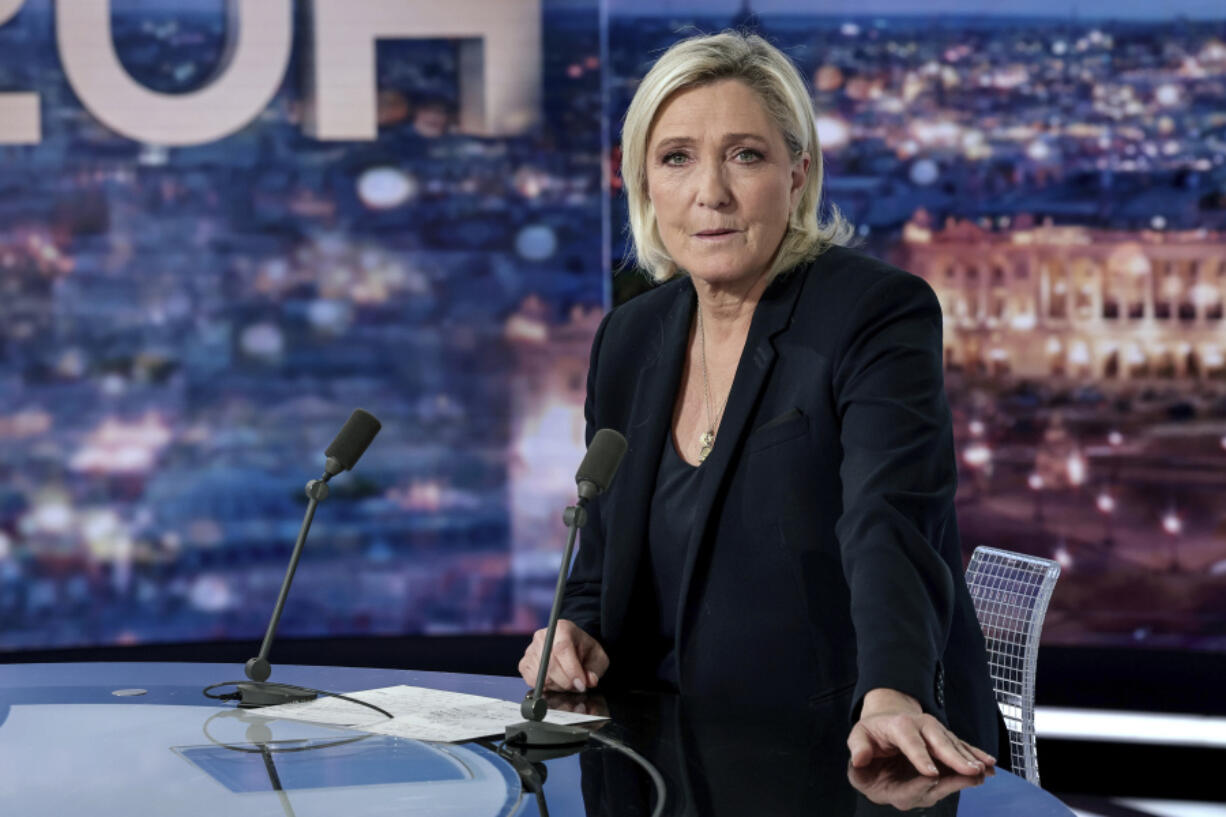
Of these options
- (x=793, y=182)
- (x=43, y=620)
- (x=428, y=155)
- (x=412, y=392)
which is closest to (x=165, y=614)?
(x=43, y=620)

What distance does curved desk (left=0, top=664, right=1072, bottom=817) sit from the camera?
3.64 feet

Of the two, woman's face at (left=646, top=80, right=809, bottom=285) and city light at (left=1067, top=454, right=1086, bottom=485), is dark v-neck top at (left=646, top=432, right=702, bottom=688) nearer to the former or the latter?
woman's face at (left=646, top=80, right=809, bottom=285)

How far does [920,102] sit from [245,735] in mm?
3558

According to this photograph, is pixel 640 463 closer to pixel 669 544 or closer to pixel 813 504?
pixel 669 544

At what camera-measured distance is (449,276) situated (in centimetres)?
445

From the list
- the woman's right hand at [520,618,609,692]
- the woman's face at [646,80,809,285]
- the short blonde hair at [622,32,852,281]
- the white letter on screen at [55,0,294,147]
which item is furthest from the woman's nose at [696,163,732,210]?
the white letter on screen at [55,0,294,147]

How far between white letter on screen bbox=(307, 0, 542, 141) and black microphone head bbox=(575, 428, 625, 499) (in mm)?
3208

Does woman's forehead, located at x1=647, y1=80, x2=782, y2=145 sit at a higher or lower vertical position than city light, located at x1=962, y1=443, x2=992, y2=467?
higher

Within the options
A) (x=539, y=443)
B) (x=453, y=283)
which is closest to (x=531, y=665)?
(x=539, y=443)

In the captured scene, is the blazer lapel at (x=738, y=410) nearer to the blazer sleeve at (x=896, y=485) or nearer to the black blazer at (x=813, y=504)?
the black blazer at (x=813, y=504)

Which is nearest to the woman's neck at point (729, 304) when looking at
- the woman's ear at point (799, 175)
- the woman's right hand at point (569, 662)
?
the woman's ear at point (799, 175)

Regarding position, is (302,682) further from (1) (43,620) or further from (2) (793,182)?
(1) (43,620)

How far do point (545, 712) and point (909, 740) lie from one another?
39cm

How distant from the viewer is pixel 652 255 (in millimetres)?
2084
